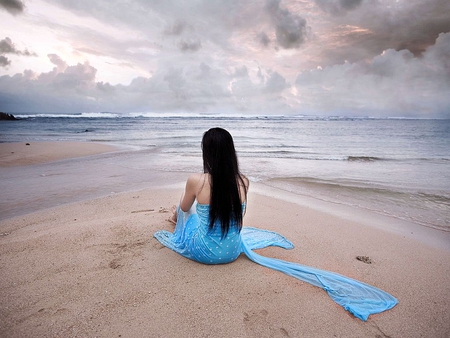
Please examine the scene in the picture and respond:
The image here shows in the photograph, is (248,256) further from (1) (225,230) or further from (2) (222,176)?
(2) (222,176)

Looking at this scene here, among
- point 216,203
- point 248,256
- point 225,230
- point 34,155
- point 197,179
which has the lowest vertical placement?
point 34,155

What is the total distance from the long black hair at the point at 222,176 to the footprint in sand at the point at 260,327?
946mm

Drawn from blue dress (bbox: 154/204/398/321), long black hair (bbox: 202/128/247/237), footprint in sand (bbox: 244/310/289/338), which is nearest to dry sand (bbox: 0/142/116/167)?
blue dress (bbox: 154/204/398/321)

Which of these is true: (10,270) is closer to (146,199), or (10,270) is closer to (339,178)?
(146,199)

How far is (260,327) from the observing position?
Answer: 2254 mm

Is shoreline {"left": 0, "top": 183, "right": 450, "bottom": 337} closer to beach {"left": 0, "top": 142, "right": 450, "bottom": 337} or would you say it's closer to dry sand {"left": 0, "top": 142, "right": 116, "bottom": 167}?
beach {"left": 0, "top": 142, "right": 450, "bottom": 337}

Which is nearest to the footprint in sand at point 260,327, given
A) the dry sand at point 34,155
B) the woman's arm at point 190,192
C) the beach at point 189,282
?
the beach at point 189,282

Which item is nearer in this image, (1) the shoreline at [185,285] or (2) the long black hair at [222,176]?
(1) the shoreline at [185,285]

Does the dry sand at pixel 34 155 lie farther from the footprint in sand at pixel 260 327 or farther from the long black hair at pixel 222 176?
the footprint in sand at pixel 260 327

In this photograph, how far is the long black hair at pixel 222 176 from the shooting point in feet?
9.08

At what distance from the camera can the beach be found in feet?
7.41

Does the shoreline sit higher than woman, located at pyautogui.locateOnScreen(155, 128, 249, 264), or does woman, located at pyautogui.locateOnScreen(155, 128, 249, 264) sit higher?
woman, located at pyautogui.locateOnScreen(155, 128, 249, 264)

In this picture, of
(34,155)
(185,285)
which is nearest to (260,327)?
(185,285)

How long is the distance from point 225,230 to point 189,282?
0.72 m
